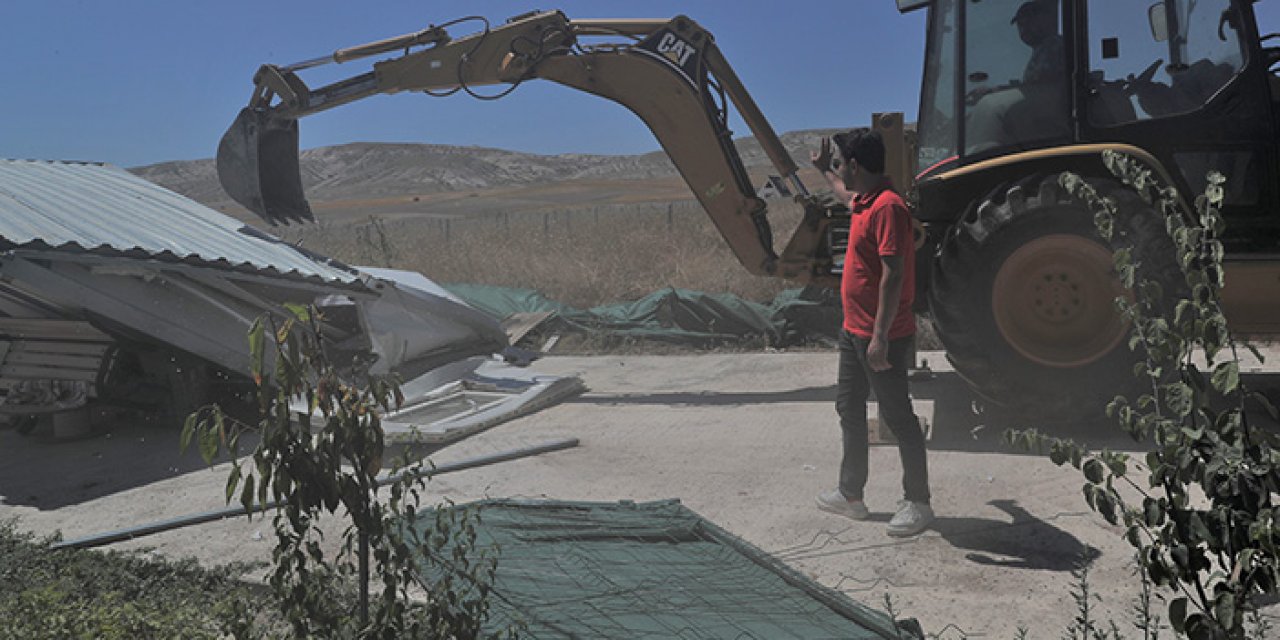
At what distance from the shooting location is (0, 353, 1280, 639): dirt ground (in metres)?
4.39

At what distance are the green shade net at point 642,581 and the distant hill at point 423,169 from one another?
9056cm

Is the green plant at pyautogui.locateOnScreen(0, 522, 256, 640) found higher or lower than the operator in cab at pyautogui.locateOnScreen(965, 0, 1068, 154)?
lower

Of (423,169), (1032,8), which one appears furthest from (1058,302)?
(423,169)

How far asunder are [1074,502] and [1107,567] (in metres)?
0.89

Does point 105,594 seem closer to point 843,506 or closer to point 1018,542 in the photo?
point 843,506

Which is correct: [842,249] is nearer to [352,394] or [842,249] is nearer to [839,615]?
[839,615]

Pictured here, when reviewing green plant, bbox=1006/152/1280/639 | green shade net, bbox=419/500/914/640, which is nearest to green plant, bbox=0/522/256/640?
green shade net, bbox=419/500/914/640

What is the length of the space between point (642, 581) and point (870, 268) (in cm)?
181

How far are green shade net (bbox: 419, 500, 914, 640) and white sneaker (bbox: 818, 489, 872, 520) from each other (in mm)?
740

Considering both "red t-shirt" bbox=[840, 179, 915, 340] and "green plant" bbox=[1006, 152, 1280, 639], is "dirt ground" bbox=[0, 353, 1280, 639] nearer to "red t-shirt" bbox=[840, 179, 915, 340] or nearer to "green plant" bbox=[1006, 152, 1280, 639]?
"red t-shirt" bbox=[840, 179, 915, 340]

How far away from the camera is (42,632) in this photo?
3.49 m

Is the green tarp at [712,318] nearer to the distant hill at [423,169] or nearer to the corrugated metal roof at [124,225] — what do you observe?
the corrugated metal roof at [124,225]

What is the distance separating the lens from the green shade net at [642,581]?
3.72 meters

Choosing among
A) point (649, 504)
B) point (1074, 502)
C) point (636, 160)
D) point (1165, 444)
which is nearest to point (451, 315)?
point (649, 504)
